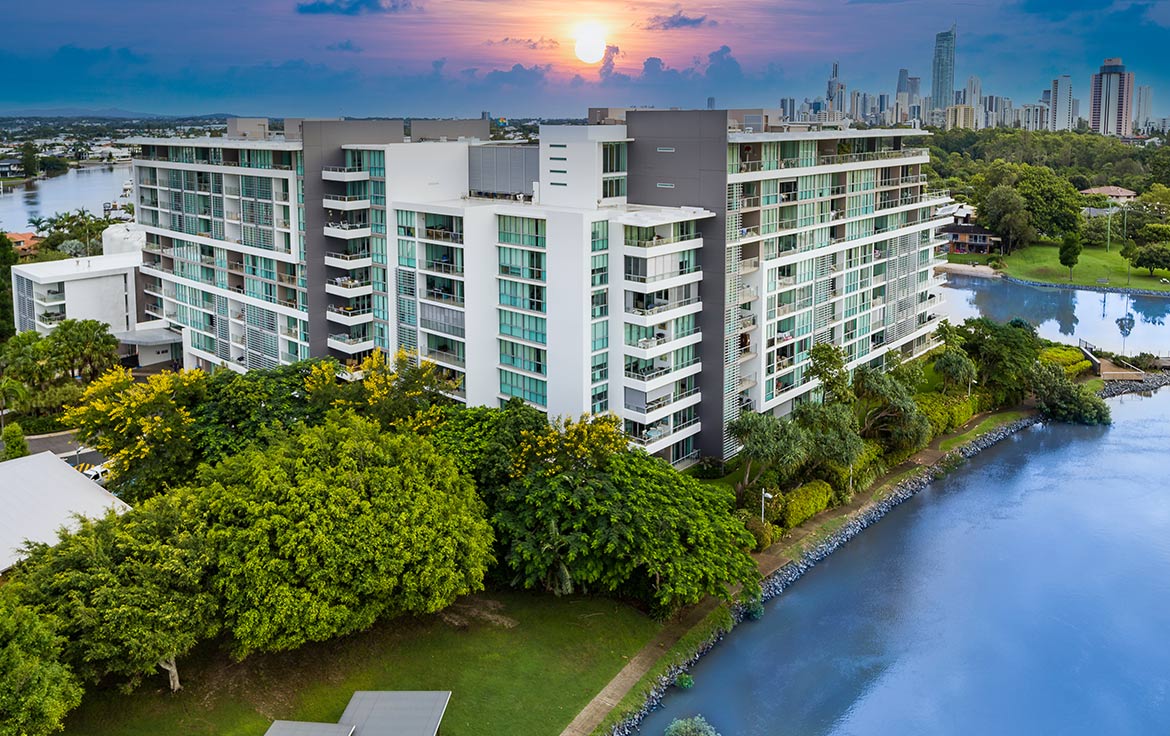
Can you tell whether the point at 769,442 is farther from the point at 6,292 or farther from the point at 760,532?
the point at 6,292

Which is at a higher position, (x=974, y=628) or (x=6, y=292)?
(x=6, y=292)

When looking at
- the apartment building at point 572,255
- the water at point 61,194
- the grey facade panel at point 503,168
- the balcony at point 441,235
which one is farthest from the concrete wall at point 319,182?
the water at point 61,194

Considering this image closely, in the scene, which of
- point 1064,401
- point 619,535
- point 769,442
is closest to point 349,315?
point 769,442

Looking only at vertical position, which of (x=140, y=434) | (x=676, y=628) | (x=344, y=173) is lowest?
(x=676, y=628)

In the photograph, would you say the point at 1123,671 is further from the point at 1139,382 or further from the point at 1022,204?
the point at 1022,204

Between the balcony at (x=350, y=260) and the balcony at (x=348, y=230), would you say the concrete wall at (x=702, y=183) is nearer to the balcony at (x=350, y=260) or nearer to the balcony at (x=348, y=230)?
the balcony at (x=348, y=230)

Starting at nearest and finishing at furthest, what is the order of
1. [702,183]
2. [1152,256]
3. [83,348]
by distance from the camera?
[702,183] → [83,348] → [1152,256]
